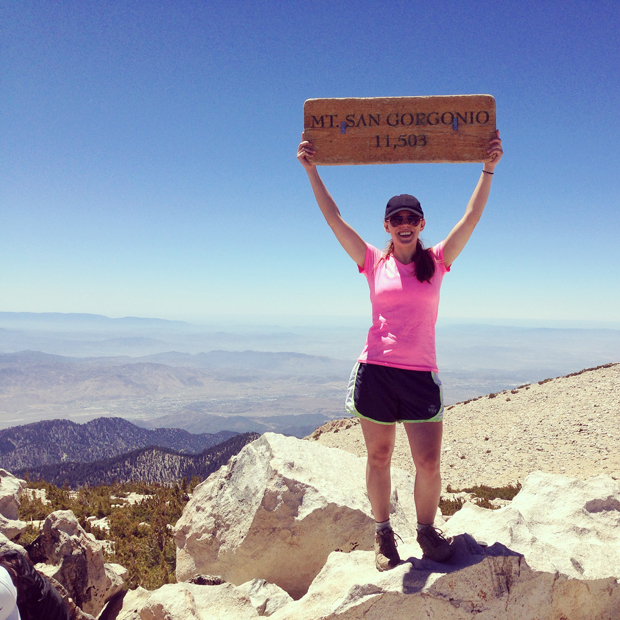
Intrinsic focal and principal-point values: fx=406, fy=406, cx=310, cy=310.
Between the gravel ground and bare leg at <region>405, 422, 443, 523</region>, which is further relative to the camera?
the gravel ground

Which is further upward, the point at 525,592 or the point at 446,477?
the point at 525,592

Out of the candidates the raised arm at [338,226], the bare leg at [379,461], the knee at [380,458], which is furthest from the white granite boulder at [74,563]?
the raised arm at [338,226]

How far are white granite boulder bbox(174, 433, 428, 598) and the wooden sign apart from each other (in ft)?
12.8

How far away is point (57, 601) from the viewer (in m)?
3.46

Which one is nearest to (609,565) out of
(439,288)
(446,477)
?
(439,288)

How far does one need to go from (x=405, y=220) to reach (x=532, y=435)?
19423mm

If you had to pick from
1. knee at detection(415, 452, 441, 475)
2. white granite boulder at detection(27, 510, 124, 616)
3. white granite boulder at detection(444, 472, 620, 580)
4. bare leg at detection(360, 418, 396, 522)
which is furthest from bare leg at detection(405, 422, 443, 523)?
white granite boulder at detection(27, 510, 124, 616)

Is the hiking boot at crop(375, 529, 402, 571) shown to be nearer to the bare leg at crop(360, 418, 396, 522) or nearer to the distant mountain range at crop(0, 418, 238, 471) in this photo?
the bare leg at crop(360, 418, 396, 522)

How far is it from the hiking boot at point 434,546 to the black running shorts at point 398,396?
37.2 inches

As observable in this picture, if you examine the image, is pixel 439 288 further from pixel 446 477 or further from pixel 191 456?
pixel 191 456

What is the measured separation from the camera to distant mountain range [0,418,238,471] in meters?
89.4

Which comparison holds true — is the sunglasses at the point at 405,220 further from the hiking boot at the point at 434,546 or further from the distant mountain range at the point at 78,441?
the distant mountain range at the point at 78,441

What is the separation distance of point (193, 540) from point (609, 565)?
4558 mm

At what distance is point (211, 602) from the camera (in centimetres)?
393
